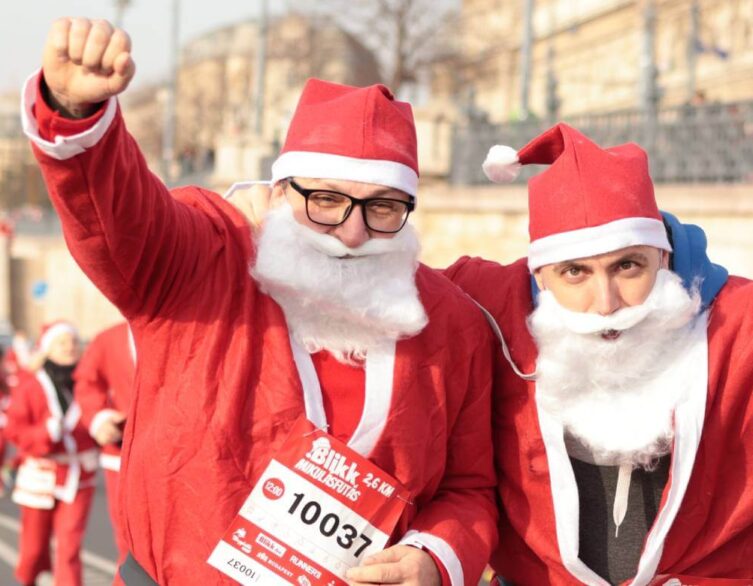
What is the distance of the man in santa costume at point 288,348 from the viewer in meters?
3.53

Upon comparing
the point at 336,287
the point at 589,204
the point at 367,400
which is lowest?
the point at 367,400

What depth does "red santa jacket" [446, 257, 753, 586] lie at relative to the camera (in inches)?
153

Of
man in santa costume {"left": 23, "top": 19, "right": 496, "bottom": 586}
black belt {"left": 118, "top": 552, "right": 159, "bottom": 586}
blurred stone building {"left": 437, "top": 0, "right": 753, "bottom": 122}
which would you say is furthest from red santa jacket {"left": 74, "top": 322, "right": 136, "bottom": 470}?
blurred stone building {"left": 437, "top": 0, "right": 753, "bottom": 122}

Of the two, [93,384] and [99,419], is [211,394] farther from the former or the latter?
[93,384]

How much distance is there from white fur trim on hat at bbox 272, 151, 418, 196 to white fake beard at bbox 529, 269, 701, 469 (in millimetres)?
558

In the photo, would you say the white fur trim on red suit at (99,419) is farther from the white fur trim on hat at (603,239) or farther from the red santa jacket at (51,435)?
the white fur trim on hat at (603,239)

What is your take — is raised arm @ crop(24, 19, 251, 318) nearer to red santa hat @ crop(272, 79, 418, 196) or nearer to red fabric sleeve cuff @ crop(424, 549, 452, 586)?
red santa hat @ crop(272, 79, 418, 196)

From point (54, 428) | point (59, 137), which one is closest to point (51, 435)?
point (54, 428)

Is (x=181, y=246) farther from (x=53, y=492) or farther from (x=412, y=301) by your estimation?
(x=53, y=492)

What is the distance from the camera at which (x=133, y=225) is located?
3.32m

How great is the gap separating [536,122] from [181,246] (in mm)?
13954

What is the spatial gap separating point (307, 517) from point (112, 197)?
1013mm

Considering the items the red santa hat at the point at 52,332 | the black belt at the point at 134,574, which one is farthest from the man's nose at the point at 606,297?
the red santa hat at the point at 52,332

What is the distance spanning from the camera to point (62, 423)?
10.0 m
